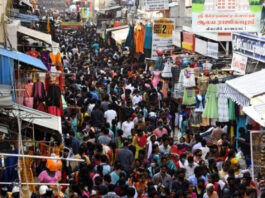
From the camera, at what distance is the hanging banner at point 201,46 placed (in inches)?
975

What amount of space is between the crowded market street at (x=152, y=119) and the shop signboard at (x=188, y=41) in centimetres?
5

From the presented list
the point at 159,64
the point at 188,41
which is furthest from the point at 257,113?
the point at 188,41

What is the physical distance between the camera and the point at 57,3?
109m

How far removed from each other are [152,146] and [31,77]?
504cm

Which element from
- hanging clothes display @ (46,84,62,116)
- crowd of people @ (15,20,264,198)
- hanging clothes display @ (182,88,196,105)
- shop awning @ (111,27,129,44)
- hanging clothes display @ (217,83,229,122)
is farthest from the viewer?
shop awning @ (111,27,129,44)

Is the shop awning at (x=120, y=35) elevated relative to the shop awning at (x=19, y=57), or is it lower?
lower

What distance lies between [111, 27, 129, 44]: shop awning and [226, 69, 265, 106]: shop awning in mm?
21414

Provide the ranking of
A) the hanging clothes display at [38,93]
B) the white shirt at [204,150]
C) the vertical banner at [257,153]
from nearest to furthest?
the vertical banner at [257,153] < the white shirt at [204,150] < the hanging clothes display at [38,93]

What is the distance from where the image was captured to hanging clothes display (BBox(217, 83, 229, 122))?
17.9m

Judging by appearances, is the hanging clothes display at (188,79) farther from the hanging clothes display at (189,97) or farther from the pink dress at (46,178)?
the pink dress at (46,178)

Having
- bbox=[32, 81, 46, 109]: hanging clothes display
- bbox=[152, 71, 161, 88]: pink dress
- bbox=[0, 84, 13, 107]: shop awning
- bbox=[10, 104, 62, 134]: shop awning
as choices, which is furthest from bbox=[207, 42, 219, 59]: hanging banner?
bbox=[0, 84, 13, 107]: shop awning

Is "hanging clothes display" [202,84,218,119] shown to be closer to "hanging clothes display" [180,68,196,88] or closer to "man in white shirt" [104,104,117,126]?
"hanging clothes display" [180,68,196,88]

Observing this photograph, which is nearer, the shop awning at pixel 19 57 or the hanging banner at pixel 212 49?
the shop awning at pixel 19 57

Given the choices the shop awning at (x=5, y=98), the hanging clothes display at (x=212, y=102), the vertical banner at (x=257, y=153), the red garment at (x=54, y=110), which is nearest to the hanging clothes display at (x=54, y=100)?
the red garment at (x=54, y=110)
